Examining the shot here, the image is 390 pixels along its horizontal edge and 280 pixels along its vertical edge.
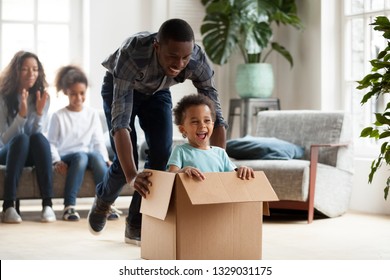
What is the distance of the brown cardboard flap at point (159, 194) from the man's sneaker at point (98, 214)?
0.62 metres

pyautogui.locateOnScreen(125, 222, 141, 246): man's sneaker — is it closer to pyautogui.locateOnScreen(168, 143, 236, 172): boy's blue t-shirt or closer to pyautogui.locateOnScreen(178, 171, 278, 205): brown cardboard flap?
pyautogui.locateOnScreen(168, 143, 236, 172): boy's blue t-shirt

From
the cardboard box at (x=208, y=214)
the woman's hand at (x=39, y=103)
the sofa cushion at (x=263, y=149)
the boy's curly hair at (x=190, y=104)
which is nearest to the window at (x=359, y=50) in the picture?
the sofa cushion at (x=263, y=149)

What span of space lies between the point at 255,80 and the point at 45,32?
1710 millimetres

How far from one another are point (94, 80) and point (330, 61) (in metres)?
1.88

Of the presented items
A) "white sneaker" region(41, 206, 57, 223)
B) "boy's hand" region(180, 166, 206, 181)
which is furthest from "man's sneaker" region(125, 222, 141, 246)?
"white sneaker" region(41, 206, 57, 223)

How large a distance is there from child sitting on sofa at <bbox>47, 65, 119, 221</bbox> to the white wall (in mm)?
997

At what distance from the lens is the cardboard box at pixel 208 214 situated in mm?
2969

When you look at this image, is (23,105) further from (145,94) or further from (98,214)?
(145,94)

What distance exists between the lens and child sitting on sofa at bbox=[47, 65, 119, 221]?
17.8 feet

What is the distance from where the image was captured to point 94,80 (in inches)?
259

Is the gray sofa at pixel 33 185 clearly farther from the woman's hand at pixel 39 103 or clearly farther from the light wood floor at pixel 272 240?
the woman's hand at pixel 39 103

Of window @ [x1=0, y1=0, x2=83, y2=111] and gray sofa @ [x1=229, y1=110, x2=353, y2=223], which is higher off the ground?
window @ [x1=0, y1=0, x2=83, y2=111]

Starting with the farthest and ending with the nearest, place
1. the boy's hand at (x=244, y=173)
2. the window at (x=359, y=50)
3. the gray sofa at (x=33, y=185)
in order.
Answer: the window at (x=359, y=50) → the gray sofa at (x=33, y=185) → the boy's hand at (x=244, y=173)

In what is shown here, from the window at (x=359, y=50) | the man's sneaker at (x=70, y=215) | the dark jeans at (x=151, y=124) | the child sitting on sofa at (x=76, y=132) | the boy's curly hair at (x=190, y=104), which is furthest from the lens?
the window at (x=359, y=50)
